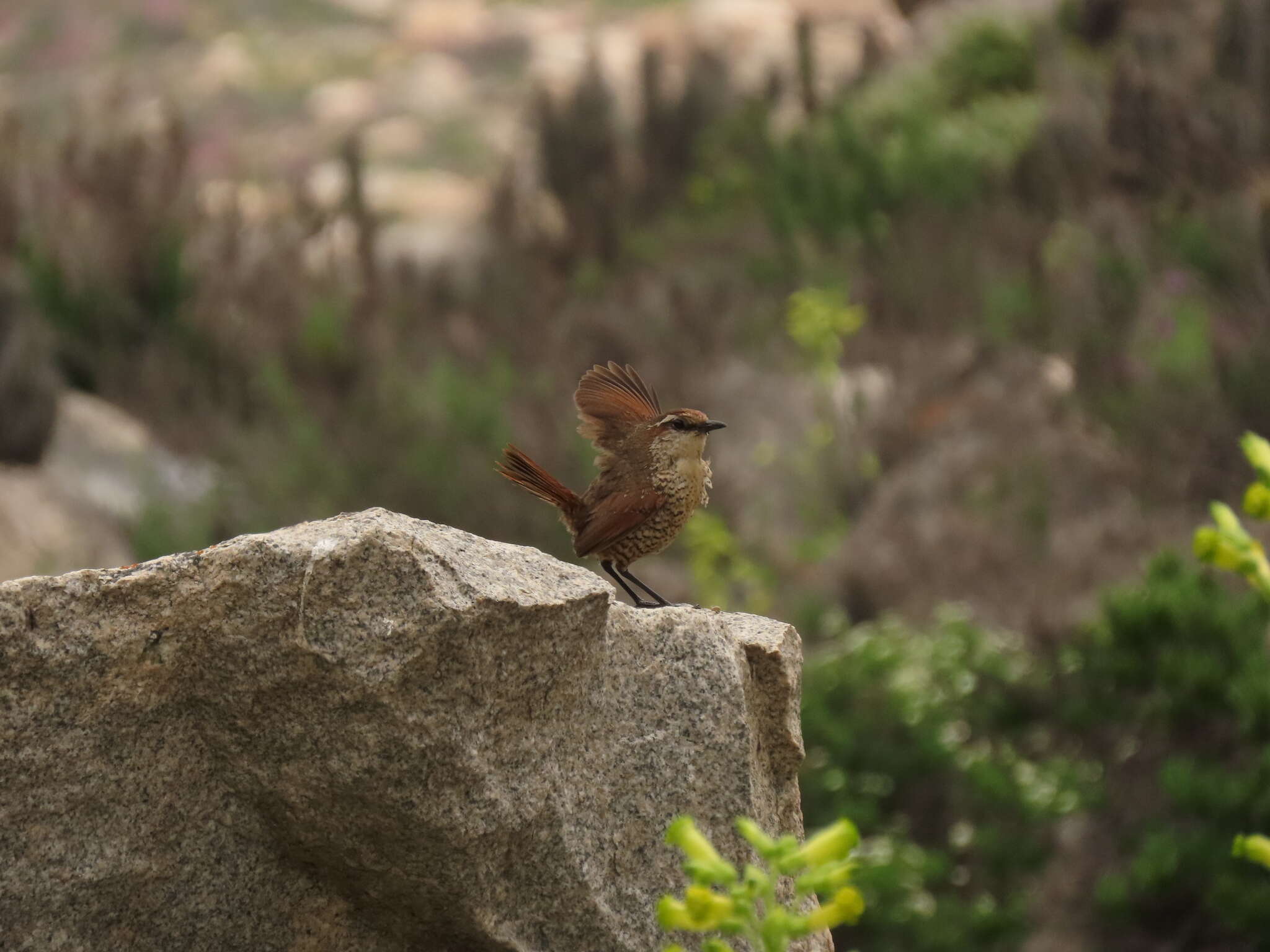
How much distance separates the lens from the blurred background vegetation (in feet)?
18.0

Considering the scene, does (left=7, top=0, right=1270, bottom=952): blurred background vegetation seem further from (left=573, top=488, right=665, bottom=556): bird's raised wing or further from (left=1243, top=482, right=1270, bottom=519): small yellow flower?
(left=1243, top=482, right=1270, bottom=519): small yellow flower

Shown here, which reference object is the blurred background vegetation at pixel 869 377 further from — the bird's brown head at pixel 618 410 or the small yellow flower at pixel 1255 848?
the small yellow flower at pixel 1255 848

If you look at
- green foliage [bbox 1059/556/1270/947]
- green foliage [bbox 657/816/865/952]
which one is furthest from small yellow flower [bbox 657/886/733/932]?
green foliage [bbox 1059/556/1270/947]

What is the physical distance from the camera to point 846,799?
5.44 m

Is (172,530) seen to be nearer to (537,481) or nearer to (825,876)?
(537,481)

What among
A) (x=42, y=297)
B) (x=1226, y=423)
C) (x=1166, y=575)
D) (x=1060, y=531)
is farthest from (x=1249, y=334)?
(x=42, y=297)

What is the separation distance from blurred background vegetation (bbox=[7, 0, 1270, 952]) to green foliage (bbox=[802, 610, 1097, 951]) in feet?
0.06

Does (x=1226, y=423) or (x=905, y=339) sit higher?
(x=1226, y=423)

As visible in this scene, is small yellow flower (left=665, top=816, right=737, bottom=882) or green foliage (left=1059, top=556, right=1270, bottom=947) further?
green foliage (left=1059, top=556, right=1270, bottom=947)

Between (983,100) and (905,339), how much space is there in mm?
6093

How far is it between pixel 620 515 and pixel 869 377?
23.2 ft

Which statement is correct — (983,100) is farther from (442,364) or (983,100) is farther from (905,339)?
(442,364)

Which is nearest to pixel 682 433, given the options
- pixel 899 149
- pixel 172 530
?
pixel 172 530

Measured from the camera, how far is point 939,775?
19.0 ft
